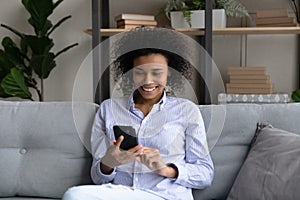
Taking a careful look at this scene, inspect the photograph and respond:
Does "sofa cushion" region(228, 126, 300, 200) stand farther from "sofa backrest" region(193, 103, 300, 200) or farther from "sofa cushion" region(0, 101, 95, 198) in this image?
"sofa cushion" region(0, 101, 95, 198)

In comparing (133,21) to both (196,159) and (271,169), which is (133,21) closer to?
(196,159)

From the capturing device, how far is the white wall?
9.53ft

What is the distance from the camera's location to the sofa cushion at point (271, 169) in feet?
4.78

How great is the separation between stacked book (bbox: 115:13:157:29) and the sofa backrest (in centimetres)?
98

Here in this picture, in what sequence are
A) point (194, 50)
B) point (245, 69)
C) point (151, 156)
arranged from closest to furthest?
point (151, 156)
point (245, 69)
point (194, 50)

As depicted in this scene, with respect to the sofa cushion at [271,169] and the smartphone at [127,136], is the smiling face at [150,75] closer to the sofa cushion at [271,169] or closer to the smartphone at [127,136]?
the smartphone at [127,136]

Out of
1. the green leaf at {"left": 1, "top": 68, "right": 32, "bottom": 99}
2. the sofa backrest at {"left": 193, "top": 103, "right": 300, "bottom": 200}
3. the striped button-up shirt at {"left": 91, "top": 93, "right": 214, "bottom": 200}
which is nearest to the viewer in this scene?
the striped button-up shirt at {"left": 91, "top": 93, "right": 214, "bottom": 200}

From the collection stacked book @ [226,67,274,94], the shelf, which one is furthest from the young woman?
stacked book @ [226,67,274,94]

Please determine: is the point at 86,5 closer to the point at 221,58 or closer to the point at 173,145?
the point at 221,58

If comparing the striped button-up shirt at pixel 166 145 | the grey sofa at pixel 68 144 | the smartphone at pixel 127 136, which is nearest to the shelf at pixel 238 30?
the grey sofa at pixel 68 144

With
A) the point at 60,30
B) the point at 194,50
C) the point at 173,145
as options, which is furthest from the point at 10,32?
the point at 173,145

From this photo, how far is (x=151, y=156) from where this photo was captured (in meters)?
1.54

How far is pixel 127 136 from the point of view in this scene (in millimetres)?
1556

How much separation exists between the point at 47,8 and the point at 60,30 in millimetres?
321
